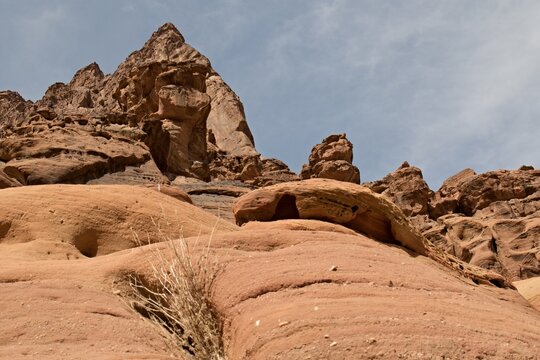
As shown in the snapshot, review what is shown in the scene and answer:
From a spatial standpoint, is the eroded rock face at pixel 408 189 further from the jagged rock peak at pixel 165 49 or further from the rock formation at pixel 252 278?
the jagged rock peak at pixel 165 49

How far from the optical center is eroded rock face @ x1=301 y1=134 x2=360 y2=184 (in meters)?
43.2

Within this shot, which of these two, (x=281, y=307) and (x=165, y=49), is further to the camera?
(x=165, y=49)

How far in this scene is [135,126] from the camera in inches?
1217

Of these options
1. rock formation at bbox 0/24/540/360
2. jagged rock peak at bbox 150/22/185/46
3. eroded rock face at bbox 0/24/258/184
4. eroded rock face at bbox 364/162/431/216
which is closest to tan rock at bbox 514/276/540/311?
rock formation at bbox 0/24/540/360

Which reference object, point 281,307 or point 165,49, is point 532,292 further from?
point 165,49

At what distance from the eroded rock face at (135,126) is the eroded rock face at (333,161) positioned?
166 inches

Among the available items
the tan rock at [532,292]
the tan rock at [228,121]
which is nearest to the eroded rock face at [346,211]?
the tan rock at [532,292]

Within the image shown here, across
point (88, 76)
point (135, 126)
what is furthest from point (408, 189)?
point (88, 76)

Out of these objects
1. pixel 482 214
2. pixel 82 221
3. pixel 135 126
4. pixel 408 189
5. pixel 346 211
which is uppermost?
pixel 135 126

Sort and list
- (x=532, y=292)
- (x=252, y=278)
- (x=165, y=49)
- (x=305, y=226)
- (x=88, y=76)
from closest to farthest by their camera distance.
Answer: (x=252, y=278)
(x=305, y=226)
(x=532, y=292)
(x=165, y=49)
(x=88, y=76)

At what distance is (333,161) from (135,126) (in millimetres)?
16790

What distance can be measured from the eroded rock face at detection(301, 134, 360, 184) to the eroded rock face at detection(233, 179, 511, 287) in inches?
1226

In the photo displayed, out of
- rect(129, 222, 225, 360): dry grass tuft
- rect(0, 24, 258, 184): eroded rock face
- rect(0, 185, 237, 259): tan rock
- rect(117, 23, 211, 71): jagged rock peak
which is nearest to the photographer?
rect(129, 222, 225, 360): dry grass tuft

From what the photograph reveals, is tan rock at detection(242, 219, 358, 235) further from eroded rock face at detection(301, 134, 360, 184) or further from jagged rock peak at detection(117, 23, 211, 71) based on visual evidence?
jagged rock peak at detection(117, 23, 211, 71)
